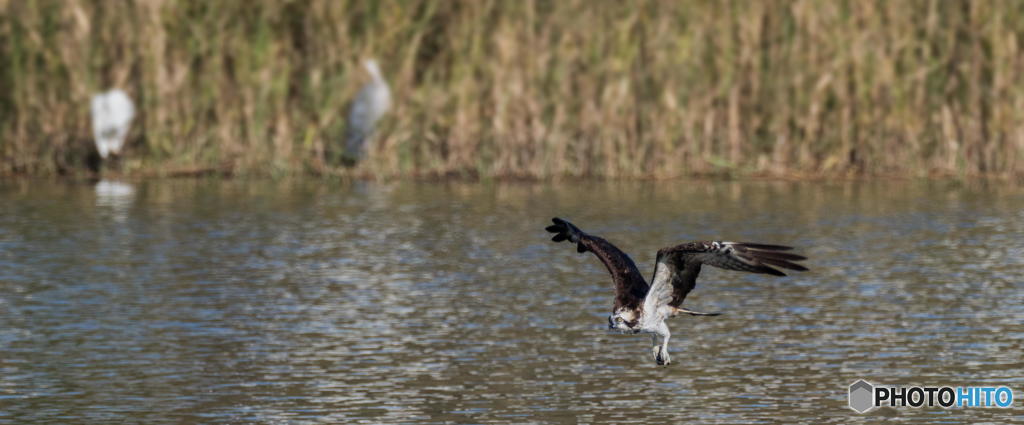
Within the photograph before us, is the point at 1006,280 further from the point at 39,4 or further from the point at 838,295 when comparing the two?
the point at 39,4

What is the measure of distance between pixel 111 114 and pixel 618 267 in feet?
49.3

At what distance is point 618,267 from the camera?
985 cm

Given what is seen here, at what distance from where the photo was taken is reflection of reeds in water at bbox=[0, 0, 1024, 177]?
77.3ft

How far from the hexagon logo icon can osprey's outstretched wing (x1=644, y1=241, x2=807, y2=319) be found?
56.9 inches

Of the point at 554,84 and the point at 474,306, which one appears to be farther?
the point at 554,84

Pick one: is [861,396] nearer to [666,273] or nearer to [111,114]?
[666,273]

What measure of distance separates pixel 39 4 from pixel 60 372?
13.6m

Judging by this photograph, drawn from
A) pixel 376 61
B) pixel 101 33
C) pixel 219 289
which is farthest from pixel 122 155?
pixel 219 289

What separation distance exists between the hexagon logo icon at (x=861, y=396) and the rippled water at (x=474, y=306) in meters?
0.12

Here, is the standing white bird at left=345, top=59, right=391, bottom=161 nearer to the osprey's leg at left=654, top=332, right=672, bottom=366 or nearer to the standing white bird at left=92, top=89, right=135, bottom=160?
the standing white bird at left=92, top=89, right=135, bottom=160

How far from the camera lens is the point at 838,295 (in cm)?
1460

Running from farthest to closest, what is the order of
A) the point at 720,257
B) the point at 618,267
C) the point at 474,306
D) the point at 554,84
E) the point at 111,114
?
1. the point at 111,114
2. the point at 554,84
3. the point at 474,306
4. the point at 618,267
5. the point at 720,257
